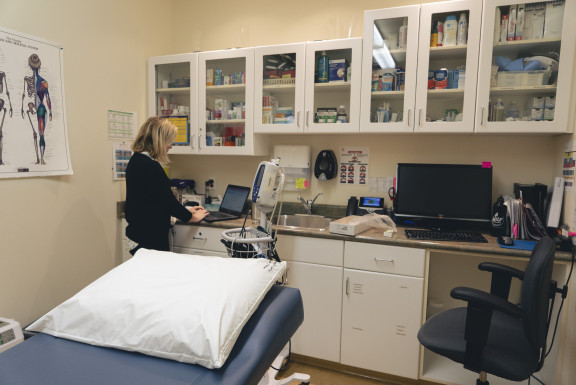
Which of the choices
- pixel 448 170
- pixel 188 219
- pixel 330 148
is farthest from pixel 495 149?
pixel 188 219

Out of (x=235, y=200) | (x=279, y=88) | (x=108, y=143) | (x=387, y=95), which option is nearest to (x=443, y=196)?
(x=387, y=95)

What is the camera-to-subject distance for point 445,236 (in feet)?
7.00

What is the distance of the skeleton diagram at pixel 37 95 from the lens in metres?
2.12

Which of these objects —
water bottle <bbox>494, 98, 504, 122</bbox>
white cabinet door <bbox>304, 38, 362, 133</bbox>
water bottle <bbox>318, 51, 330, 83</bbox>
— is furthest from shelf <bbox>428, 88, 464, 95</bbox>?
water bottle <bbox>318, 51, 330, 83</bbox>

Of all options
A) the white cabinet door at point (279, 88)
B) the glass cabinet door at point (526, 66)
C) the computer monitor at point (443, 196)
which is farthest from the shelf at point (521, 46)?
the white cabinet door at point (279, 88)

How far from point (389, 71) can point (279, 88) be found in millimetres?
785

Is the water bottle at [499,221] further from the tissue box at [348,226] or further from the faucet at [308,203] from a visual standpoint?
the faucet at [308,203]

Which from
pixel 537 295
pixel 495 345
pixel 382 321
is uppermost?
pixel 537 295

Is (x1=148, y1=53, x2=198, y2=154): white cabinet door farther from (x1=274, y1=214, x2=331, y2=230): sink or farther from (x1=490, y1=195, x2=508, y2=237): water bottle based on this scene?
(x1=490, y1=195, x2=508, y2=237): water bottle

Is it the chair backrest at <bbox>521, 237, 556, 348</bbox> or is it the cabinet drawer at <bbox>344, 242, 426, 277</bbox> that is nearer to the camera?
the chair backrest at <bbox>521, 237, 556, 348</bbox>

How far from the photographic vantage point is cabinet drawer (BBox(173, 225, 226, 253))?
2.53m

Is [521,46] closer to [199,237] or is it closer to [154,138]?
[154,138]

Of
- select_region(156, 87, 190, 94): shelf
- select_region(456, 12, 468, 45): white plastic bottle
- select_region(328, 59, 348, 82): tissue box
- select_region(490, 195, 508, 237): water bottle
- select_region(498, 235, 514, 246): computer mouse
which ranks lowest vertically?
select_region(498, 235, 514, 246): computer mouse

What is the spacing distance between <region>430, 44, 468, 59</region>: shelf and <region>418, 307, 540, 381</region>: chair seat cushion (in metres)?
1.51
